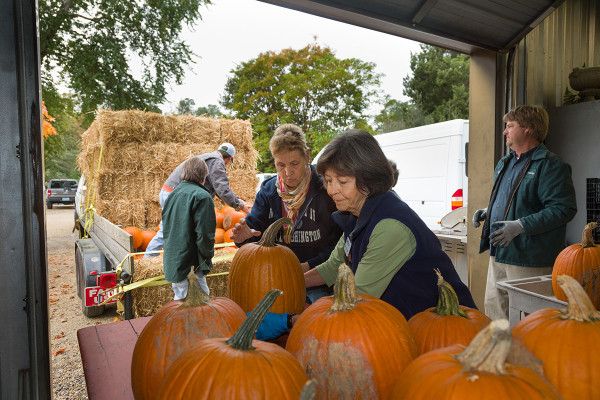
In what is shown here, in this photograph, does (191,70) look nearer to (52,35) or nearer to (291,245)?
(52,35)

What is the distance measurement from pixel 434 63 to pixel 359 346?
26519 mm

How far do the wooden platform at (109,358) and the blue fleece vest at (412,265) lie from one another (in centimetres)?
99

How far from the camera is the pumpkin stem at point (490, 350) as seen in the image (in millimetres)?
590

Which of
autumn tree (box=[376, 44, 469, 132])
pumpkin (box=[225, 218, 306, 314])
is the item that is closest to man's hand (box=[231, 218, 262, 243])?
pumpkin (box=[225, 218, 306, 314])

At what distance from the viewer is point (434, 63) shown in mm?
24516

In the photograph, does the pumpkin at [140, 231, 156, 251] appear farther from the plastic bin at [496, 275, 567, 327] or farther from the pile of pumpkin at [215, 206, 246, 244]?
the plastic bin at [496, 275, 567, 327]

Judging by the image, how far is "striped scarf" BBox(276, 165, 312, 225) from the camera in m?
2.78

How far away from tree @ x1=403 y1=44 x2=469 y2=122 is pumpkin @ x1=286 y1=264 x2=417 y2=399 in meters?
23.9

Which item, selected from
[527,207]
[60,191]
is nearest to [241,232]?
[527,207]

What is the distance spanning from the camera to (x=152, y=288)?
456 centimetres

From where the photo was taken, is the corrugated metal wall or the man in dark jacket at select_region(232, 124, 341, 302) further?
the corrugated metal wall

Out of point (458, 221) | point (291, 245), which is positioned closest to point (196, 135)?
point (458, 221)

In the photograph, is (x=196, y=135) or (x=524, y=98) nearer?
(x=524, y=98)

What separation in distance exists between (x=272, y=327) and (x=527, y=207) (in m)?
2.79
